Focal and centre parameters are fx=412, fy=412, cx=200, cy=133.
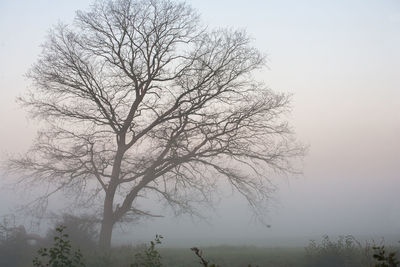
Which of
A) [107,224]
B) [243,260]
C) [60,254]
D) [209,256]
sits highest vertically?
[107,224]

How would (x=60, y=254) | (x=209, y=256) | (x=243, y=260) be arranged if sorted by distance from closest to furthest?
(x=60, y=254) → (x=243, y=260) → (x=209, y=256)

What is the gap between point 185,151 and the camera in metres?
19.0

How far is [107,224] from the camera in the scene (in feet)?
63.6

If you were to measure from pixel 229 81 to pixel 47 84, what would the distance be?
8473 millimetres

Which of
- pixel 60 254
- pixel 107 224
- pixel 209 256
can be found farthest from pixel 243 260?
pixel 60 254

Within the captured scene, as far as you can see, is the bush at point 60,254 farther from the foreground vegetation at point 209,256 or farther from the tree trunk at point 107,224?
the tree trunk at point 107,224

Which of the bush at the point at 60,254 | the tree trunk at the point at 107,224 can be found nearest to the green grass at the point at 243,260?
the tree trunk at the point at 107,224

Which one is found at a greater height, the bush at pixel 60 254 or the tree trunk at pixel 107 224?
the tree trunk at pixel 107 224

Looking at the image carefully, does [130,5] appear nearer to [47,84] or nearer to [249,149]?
[47,84]

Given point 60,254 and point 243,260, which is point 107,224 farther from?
point 60,254

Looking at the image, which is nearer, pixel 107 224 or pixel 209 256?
pixel 209 256

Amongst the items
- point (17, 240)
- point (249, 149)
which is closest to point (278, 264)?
point (249, 149)

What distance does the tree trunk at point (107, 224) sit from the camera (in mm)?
19062

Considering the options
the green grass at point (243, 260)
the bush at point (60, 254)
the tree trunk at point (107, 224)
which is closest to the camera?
the bush at point (60, 254)
